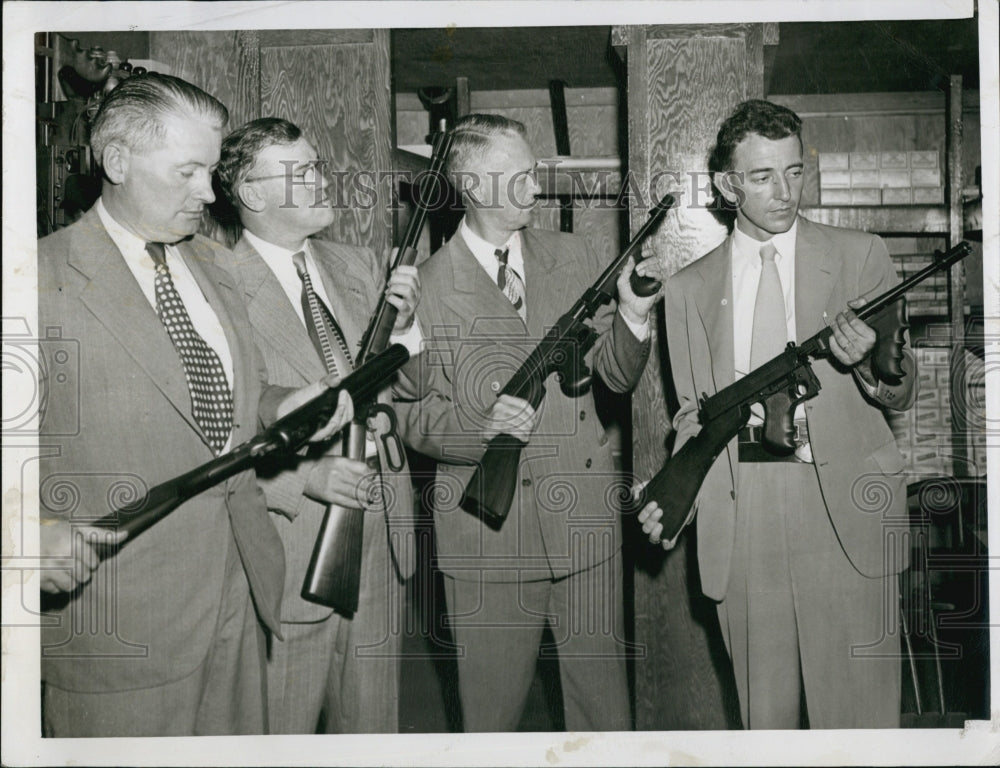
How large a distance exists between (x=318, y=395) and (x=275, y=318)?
0.25 metres

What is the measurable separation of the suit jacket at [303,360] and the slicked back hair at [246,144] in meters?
0.17

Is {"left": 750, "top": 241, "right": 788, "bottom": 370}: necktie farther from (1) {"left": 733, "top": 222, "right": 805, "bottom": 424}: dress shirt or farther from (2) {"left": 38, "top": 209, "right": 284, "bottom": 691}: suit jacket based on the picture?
(2) {"left": 38, "top": 209, "right": 284, "bottom": 691}: suit jacket

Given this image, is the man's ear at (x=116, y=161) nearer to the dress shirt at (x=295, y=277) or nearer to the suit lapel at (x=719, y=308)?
the dress shirt at (x=295, y=277)

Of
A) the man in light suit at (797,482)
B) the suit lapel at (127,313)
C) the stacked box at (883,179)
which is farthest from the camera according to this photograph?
the stacked box at (883,179)

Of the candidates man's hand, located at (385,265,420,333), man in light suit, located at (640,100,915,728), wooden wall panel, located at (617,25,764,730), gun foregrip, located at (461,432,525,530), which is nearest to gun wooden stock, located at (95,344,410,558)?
man's hand, located at (385,265,420,333)

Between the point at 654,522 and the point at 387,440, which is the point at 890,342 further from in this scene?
the point at 387,440

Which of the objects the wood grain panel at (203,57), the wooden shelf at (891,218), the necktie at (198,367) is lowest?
the necktie at (198,367)

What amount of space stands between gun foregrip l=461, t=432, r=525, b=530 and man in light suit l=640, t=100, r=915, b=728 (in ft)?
1.31

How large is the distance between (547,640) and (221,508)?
100 cm

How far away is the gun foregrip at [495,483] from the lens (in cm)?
267

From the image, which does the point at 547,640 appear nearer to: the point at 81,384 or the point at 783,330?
the point at 783,330

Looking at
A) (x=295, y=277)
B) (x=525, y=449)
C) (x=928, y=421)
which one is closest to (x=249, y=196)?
(x=295, y=277)

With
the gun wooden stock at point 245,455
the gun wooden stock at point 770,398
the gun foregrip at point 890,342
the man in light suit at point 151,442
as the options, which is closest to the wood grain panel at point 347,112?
the man in light suit at point 151,442

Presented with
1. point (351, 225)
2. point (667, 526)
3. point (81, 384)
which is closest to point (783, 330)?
point (667, 526)
